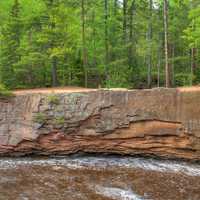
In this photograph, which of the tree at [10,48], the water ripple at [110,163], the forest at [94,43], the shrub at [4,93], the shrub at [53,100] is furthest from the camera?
the tree at [10,48]

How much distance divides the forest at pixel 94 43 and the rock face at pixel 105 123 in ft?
18.6

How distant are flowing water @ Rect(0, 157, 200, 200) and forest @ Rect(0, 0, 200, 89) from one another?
8103mm

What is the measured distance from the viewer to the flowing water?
40.2 feet

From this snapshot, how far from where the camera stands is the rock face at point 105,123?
1680 centimetres

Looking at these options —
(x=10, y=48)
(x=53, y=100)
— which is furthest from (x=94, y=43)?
(x=53, y=100)

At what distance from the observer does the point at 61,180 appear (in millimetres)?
13695

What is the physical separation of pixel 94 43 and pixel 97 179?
51.5 feet

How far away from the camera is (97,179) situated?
1398cm

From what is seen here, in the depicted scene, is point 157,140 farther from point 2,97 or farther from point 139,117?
point 2,97

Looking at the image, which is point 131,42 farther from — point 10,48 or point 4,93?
point 4,93

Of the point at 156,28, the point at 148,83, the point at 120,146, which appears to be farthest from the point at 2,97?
the point at 156,28

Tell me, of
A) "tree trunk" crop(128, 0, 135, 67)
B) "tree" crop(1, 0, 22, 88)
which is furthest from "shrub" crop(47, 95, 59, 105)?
"tree trunk" crop(128, 0, 135, 67)

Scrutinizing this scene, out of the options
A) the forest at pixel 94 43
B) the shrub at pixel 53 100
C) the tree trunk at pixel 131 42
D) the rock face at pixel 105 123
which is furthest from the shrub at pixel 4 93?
the tree trunk at pixel 131 42

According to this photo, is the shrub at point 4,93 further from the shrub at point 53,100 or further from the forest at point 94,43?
the forest at point 94,43
